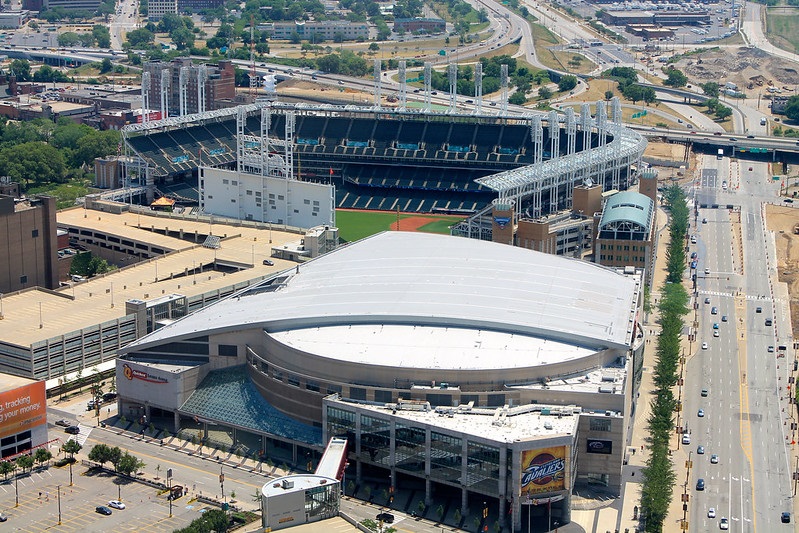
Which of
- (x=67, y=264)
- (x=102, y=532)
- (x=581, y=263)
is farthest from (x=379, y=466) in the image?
(x=67, y=264)

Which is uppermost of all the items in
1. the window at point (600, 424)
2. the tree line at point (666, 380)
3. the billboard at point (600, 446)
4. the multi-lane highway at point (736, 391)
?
the window at point (600, 424)

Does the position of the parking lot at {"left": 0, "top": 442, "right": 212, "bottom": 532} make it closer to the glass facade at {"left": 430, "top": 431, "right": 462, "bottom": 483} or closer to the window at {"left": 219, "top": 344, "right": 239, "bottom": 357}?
the window at {"left": 219, "top": 344, "right": 239, "bottom": 357}

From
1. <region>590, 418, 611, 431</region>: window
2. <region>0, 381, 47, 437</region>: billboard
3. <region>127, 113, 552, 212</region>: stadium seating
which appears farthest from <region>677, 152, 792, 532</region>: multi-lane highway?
<region>0, 381, 47, 437</region>: billboard

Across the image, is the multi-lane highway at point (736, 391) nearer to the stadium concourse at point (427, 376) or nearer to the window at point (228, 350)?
the stadium concourse at point (427, 376)

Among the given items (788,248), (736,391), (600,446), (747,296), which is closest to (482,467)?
(600,446)

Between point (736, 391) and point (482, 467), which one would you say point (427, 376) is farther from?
point (736, 391)

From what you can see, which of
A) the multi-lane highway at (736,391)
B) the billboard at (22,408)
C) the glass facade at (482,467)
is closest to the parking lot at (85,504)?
the billboard at (22,408)
